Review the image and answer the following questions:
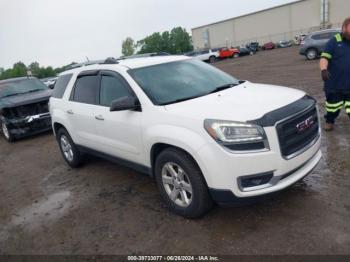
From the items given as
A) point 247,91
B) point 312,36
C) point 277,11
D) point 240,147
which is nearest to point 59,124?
point 247,91

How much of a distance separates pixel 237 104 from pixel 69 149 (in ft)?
12.3

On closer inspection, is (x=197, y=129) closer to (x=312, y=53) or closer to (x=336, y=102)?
(x=336, y=102)

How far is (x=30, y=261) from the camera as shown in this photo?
373 cm

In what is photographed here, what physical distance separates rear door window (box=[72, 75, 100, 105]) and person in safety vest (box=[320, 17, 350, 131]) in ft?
12.1

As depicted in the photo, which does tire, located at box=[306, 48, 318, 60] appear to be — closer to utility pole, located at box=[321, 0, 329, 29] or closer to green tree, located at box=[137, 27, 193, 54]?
utility pole, located at box=[321, 0, 329, 29]

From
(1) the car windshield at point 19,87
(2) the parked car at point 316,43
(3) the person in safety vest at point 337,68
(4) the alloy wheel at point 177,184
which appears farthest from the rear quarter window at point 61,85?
(2) the parked car at point 316,43

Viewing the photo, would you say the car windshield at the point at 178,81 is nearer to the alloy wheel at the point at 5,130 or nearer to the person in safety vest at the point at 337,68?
the person in safety vest at the point at 337,68

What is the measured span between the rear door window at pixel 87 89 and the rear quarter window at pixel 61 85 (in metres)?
0.45

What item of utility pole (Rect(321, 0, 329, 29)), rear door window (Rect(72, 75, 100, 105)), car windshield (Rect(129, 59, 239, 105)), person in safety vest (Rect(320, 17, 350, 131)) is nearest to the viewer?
car windshield (Rect(129, 59, 239, 105))

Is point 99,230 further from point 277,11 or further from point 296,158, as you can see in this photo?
point 277,11

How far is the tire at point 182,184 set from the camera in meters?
3.67

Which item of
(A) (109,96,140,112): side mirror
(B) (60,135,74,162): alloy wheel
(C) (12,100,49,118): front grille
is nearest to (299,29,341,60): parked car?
(C) (12,100,49,118): front grille

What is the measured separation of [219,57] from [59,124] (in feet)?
125

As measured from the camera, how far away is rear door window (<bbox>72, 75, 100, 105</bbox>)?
17.1 feet
